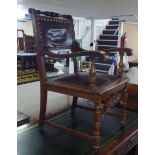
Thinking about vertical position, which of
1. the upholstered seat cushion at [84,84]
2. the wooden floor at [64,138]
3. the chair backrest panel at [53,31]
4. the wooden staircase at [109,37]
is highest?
the wooden staircase at [109,37]

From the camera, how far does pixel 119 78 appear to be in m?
1.50

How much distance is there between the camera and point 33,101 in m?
2.31

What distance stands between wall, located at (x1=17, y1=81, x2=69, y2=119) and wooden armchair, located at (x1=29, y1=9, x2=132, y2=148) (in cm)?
62

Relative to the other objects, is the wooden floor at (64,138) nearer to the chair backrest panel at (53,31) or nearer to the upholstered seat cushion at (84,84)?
the upholstered seat cushion at (84,84)

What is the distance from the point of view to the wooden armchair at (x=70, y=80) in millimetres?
1213

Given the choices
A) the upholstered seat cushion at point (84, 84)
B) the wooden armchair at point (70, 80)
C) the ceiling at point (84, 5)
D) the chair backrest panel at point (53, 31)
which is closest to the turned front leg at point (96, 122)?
the wooden armchair at point (70, 80)

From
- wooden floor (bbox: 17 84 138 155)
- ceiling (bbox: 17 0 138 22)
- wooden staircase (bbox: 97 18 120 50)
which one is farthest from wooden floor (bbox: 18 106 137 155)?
wooden staircase (bbox: 97 18 120 50)

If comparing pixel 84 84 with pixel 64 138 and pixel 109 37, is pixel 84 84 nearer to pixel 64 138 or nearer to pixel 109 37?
pixel 64 138

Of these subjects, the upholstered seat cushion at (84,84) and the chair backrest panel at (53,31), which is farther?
the chair backrest panel at (53,31)

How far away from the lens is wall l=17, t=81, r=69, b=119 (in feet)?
6.95

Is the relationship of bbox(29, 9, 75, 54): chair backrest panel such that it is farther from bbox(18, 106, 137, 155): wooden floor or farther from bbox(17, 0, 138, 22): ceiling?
bbox(17, 0, 138, 22): ceiling
